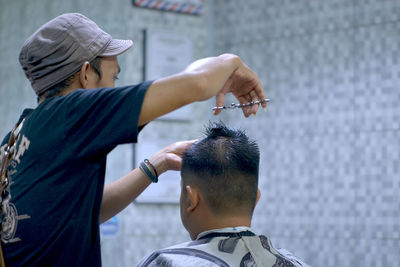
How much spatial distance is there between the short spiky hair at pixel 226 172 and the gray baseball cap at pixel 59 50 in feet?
1.56

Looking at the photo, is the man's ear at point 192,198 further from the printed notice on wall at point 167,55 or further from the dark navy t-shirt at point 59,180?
the printed notice on wall at point 167,55

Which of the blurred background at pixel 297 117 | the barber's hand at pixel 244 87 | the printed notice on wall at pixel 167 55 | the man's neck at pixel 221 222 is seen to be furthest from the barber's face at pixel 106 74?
the printed notice on wall at pixel 167 55

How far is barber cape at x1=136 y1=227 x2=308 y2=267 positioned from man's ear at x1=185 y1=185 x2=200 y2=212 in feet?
0.30

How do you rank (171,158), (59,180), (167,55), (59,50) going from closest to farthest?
(59,180) < (59,50) < (171,158) < (167,55)

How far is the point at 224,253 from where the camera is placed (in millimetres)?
1854

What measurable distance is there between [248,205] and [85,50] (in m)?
0.70

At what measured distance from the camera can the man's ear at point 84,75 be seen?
180 centimetres

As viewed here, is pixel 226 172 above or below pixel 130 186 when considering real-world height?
above

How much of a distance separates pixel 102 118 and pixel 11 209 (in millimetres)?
408

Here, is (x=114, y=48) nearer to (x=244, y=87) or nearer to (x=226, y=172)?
(x=244, y=87)

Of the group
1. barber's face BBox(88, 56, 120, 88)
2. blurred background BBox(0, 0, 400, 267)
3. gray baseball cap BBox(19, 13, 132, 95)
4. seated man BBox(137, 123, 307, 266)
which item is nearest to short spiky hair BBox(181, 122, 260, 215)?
seated man BBox(137, 123, 307, 266)

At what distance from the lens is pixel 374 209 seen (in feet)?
12.4

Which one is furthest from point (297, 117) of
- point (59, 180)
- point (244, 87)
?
point (59, 180)

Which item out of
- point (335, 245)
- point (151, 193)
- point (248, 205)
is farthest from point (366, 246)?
point (248, 205)
